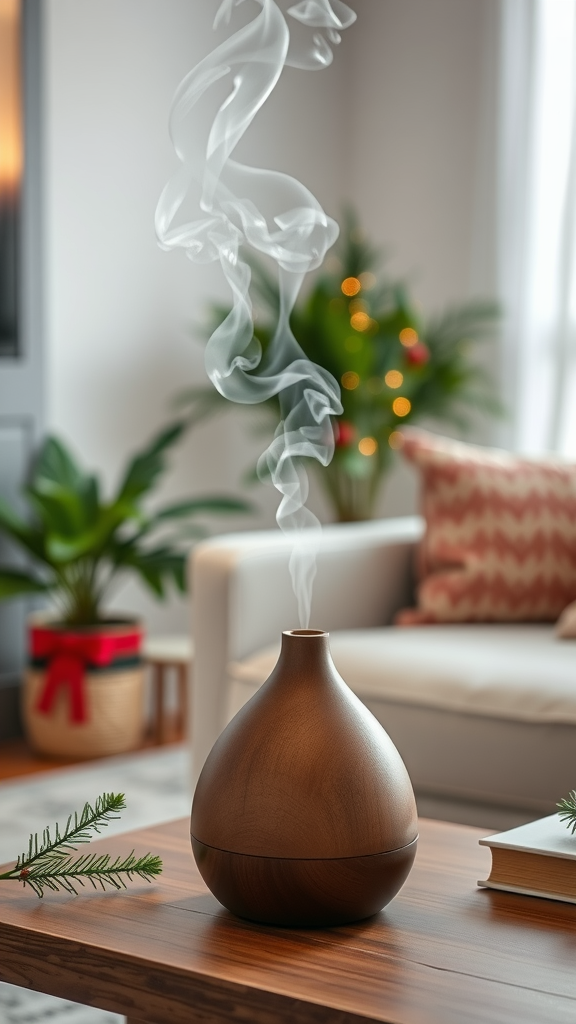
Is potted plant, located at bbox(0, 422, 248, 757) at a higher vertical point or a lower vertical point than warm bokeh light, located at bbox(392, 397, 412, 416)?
lower

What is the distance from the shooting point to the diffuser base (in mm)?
1009

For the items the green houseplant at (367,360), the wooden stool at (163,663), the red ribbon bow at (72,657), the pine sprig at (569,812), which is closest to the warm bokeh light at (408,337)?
the green houseplant at (367,360)

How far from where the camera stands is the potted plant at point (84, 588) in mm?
3236

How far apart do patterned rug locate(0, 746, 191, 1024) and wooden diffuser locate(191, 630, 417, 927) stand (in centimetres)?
145

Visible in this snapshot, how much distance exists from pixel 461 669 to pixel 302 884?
115cm

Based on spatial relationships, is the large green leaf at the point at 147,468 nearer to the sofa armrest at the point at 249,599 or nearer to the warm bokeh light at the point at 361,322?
the warm bokeh light at the point at 361,322

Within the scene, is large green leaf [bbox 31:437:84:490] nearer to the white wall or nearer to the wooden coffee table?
the white wall

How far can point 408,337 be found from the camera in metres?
3.65

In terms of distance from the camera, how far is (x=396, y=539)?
2.73m

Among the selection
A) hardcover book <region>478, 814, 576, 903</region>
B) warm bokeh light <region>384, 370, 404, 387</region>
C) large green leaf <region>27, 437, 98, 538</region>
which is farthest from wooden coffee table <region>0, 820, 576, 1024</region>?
warm bokeh light <region>384, 370, 404, 387</region>

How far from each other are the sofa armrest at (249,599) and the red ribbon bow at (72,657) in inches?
33.5

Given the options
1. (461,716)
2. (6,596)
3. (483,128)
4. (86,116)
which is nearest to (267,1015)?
(461,716)

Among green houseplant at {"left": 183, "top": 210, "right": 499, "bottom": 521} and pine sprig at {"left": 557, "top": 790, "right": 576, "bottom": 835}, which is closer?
pine sprig at {"left": 557, "top": 790, "right": 576, "bottom": 835}

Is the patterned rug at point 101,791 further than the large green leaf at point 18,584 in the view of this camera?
No
